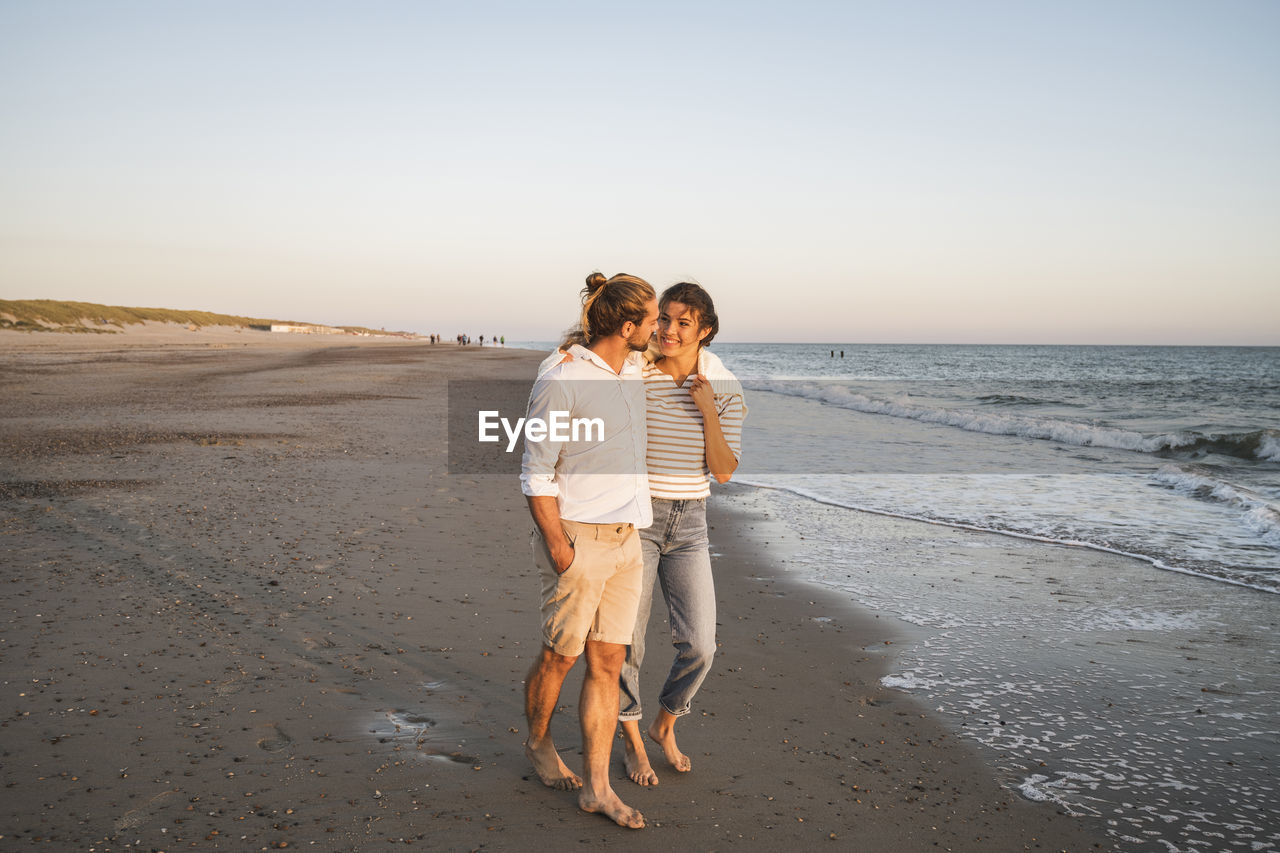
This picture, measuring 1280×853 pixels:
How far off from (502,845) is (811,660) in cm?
242

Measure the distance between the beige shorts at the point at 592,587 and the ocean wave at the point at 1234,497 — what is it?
26.1ft

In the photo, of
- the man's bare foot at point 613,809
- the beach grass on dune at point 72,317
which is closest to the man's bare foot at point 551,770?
the man's bare foot at point 613,809

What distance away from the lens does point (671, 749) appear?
3.38 metres

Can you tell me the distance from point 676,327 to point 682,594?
1.07m

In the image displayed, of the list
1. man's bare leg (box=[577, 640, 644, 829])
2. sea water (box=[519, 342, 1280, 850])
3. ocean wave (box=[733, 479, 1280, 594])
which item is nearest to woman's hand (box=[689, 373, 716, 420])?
man's bare leg (box=[577, 640, 644, 829])

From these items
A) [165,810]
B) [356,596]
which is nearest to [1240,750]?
[165,810]

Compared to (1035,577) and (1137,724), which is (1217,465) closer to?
(1035,577)

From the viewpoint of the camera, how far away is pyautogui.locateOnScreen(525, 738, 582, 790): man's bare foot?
10.4ft

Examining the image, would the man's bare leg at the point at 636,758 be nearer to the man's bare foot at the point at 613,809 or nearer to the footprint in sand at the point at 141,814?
the man's bare foot at the point at 613,809

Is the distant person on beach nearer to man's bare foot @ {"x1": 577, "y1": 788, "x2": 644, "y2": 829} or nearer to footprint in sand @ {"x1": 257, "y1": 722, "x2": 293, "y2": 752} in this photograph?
man's bare foot @ {"x1": 577, "y1": 788, "x2": 644, "y2": 829}

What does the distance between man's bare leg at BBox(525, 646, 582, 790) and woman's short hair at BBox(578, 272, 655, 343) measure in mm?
1254

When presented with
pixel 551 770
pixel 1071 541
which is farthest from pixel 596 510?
pixel 1071 541

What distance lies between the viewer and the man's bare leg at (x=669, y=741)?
336cm

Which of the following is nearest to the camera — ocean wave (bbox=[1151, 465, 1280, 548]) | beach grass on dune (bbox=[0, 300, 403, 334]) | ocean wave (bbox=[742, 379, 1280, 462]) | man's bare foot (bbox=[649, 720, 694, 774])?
man's bare foot (bbox=[649, 720, 694, 774])
